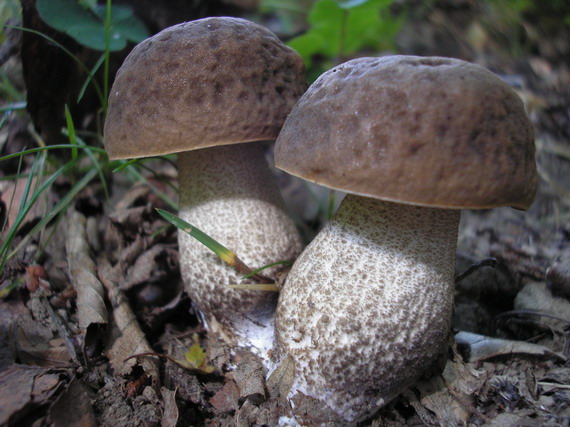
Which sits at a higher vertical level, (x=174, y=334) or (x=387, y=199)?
(x=387, y=199)

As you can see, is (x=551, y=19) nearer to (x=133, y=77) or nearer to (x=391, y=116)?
(x=391, y=116)

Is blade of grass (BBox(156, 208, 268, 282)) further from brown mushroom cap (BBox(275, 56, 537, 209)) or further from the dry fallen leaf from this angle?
the dry fallen leaf

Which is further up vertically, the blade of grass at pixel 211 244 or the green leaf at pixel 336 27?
the green leaf at pixel 336 27

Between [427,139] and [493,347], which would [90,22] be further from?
[493,347]

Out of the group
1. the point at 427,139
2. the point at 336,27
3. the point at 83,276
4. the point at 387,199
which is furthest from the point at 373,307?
the point at 336,27

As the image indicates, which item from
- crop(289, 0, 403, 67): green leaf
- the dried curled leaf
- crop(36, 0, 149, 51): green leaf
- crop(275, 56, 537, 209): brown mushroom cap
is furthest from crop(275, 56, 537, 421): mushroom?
crop(289, 0, 403, 67): green leaf

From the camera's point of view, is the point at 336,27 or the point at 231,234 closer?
the point at 231,234

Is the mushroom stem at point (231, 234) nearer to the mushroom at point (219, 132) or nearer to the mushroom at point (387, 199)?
the mushroom at point (219, 132)

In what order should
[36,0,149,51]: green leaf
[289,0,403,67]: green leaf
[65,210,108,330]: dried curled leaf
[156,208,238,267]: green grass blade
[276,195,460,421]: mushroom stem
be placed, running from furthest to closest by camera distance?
1. [289,0,403,67]: green leaf
2. [36,0,149,51]: green leaf
3. [65,210,108,330]: dried curled leaf
4. [156,208,238,267]: green grass blade
5. [276,195,460,421]: mushroom stem

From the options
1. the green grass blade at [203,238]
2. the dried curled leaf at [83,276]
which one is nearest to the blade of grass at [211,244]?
the green grass blade at [203,238]
